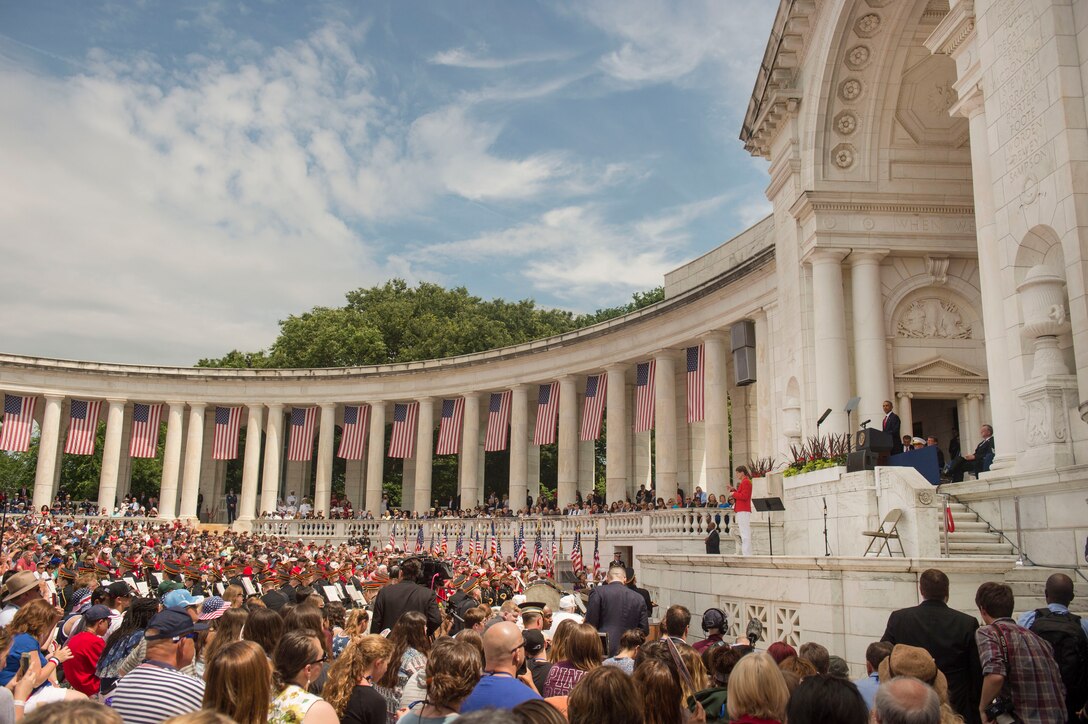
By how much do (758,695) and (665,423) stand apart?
53423 millimetres

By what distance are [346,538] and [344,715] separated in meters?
61.6

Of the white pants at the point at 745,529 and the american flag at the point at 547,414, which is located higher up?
the american flag at the point at 547,414

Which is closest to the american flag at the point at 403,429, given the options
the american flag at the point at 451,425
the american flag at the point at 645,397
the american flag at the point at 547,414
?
the american flag at the point at 451,425

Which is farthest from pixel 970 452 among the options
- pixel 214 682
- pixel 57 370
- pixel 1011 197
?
pixel 57 370

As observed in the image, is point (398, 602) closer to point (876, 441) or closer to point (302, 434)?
point (876, 441)

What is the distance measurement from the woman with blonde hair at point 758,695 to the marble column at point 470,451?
220 ft

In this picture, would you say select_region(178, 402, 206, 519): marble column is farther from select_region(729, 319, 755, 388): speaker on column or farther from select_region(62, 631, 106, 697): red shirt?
select_region(62, 631, 106, 697): red shirt

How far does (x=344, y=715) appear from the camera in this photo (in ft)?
28.9

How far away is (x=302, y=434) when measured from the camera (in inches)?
3086

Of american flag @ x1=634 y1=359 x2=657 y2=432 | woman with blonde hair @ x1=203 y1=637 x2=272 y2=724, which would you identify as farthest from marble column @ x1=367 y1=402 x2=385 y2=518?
woman with blonde hair @ x1=203 y1=637 x2=272 y2=724

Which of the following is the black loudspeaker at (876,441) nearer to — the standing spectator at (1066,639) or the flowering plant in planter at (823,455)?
the flowering plant in planter at (823,455)

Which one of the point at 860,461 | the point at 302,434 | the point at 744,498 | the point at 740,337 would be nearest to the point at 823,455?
the point at 744,498

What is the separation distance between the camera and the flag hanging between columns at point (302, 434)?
77438mm

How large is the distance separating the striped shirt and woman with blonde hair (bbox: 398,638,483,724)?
1792 mm
